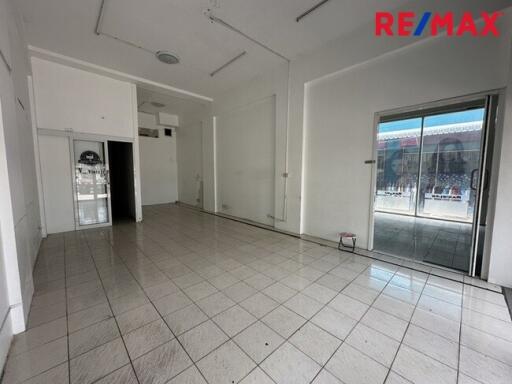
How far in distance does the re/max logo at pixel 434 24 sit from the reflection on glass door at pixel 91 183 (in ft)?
19.6

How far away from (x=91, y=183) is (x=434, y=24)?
685cm

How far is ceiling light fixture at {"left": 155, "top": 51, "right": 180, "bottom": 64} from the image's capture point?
13.0 feet

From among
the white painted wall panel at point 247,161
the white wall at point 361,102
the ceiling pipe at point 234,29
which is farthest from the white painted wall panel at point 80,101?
the white wall at point 361,102

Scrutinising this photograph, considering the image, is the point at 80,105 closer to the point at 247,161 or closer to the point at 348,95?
the point at 247,161

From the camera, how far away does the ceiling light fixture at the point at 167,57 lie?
13.0 ft

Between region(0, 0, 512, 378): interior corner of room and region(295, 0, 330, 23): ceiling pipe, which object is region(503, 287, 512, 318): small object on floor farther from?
region(295, 0, 330, 23): ceiling pipe

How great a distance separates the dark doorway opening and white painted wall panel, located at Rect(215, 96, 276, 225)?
Result: 2.38 m

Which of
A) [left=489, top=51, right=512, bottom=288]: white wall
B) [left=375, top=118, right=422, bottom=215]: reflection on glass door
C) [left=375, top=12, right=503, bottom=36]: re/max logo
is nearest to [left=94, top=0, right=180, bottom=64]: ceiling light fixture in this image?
[left=375, top=12, right=503, bottom=36]: re/max logo

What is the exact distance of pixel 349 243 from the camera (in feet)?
12.3

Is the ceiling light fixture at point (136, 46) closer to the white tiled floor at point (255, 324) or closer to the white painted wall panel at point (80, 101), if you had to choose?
the white painted wall panel at point (80, 101)

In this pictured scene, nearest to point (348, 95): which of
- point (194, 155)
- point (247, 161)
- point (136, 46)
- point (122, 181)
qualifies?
point (247, 161)

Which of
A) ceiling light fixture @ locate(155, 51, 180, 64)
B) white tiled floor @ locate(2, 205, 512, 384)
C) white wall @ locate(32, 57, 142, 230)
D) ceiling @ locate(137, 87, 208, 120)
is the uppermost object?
ceiling light fixture @ locate(155, 51, 180, 64)

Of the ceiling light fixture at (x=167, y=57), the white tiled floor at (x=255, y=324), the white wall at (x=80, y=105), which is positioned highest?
the ceiling light fixture at (x=167, y=57)

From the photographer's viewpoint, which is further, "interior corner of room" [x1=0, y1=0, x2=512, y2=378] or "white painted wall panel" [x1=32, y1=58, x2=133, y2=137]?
"white painted wall panel" [x1=32, y1=58, x2=133, y2=137]
